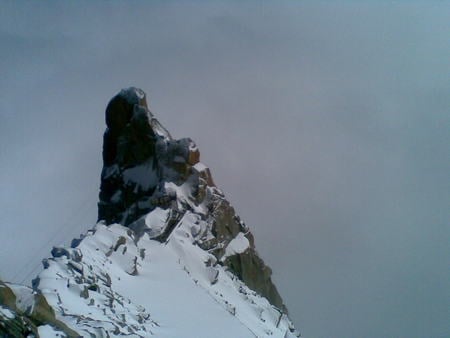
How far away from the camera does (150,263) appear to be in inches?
1742

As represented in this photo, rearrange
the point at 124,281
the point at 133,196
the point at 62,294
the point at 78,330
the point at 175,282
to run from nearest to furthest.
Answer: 1. the point at 78,330
2. the point at 62,294
3. the point at 124,281
4. the point at 175,282
5. the point at 133,196

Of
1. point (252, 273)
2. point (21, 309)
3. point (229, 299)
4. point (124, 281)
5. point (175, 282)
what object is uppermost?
point (252, 273)

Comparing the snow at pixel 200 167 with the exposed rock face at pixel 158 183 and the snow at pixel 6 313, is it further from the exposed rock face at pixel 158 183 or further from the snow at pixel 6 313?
the snow at pixel 6 313

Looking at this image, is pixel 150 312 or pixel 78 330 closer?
pixel 78 330

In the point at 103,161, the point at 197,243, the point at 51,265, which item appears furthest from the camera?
the point at 103,161

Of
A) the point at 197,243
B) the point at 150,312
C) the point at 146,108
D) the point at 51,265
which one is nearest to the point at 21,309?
the point at 51,265

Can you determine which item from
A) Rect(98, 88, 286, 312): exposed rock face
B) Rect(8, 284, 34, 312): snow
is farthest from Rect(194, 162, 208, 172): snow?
Rect(8, 284, 34, 312): snow

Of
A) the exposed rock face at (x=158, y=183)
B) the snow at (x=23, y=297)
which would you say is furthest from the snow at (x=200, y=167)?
the snow at (x=23, y=297)

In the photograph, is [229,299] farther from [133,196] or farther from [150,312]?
[133,196]

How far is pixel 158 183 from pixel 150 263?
1938cm

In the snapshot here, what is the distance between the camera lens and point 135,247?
4509cm

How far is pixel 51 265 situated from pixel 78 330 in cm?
1045

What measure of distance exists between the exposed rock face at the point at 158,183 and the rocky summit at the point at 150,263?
137 millimetres

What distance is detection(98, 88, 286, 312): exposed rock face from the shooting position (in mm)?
60562
